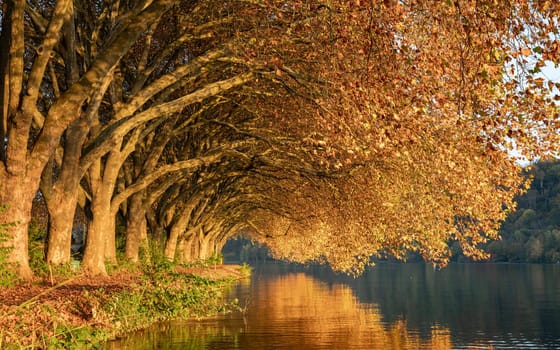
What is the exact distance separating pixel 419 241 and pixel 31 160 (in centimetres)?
1537

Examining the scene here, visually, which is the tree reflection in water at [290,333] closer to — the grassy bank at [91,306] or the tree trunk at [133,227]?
the grassy bank at [91,306]

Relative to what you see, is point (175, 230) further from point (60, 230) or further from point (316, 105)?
point (316, 105)

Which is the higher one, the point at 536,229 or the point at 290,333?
the point at 536,229

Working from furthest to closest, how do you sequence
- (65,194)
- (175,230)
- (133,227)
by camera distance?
(175,230) → (133,227) → (65,194)

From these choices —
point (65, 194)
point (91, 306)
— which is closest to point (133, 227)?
point (65, 194)

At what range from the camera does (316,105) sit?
19.8 m

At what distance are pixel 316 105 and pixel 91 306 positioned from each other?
8.04 metres

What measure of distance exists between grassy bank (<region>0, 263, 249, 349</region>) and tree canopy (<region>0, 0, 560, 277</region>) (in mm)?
1852

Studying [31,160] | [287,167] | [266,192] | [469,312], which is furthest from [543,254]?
[31,160]

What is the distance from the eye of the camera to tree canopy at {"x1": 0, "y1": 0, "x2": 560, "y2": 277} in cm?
1339

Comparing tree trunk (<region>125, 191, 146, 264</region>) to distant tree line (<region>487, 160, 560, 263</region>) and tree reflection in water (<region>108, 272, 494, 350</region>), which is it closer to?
tree reflection in water (<region>108, 272, 494, 350</region>)

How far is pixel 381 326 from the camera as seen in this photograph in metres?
28.4

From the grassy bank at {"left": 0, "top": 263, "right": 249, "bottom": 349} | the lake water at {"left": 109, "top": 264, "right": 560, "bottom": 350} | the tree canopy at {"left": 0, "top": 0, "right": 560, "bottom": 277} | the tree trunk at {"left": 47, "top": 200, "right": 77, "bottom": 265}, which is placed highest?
the tree canopy at {"left": 0, "top": 0, "right": 560, "bottom": 277}

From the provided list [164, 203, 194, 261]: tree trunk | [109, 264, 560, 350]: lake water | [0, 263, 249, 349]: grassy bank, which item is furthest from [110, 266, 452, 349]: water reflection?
[164, 203, 194, 261]: tree trunk
